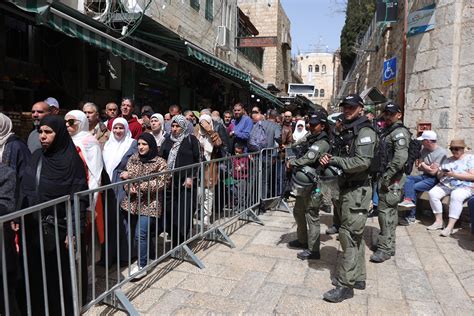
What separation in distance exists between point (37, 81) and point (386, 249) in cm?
583

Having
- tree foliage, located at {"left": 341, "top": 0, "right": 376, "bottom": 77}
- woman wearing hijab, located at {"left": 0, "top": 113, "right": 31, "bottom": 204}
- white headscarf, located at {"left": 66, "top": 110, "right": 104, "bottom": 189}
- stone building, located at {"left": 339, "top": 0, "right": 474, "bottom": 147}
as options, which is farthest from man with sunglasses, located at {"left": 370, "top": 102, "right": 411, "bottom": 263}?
tree foliage, located at {"left": 341, "top": 0, "right": 376, "bottom": 77}

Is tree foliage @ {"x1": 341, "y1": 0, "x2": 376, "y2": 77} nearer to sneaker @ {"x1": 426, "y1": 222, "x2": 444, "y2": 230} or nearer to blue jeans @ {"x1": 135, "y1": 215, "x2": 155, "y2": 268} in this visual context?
sneaker @ {"x1": 426, "y1": 222, "x2": 444, "y2": 230}

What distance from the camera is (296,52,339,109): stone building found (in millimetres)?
74250

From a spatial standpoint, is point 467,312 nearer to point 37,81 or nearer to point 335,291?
point 335,291

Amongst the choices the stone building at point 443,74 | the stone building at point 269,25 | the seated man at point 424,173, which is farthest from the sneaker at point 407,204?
the stone building at point 269,25

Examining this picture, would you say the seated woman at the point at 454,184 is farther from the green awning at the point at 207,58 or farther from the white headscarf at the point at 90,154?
the green awning at the point at 207,58

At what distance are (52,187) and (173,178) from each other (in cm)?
136

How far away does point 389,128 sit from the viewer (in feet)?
15.7

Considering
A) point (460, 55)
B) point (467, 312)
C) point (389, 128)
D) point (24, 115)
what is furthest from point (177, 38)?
point (467, 312)

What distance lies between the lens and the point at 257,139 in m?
6.41

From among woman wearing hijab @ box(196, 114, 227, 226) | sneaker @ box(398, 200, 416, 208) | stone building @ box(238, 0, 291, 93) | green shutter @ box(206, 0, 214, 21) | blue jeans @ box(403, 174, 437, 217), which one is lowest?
sneaker @ box(398, 200, 416, 208)

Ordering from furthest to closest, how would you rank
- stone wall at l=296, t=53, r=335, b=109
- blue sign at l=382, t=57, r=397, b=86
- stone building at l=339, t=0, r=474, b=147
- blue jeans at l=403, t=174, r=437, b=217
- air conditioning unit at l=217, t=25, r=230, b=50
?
stone wall at l=296, t=53, r=335, b=109 < air conditioning unit at l=217, t=25, r=230, b=50 < blue sign at l=382, t=57, r=397, b=86 < stone building at l=339, t=0, r=474, b=147 < blue jeans at l=403, t=174, r=437, b=217

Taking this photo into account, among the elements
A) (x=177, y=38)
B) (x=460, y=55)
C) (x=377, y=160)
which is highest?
(x=177, y=38)

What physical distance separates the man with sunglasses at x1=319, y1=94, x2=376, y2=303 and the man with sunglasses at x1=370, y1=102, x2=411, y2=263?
1.11 m
